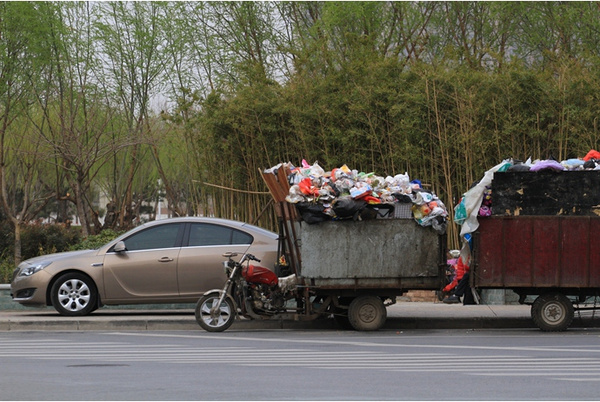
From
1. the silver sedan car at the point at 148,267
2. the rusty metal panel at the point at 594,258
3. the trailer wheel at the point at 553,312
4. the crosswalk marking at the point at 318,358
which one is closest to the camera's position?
the crosswalk marking at the point at 318,358

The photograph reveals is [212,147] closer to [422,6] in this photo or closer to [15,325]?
[15,325]

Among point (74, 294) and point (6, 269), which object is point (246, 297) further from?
point (6, 269)

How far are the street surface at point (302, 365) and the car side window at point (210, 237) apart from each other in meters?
1.65

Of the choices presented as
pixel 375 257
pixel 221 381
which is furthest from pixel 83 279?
pixel 221 381

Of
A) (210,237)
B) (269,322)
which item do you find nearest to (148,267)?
(210,237)

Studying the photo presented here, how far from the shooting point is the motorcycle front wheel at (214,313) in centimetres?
1523

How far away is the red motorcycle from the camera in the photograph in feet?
50.0

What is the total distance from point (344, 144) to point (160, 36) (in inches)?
370

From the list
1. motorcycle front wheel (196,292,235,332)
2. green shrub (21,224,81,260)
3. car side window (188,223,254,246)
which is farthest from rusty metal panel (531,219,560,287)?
green shrub (21,224,81,260)

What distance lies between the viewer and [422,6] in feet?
102

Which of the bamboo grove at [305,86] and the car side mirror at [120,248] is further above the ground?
the bamboo grove at [305,86]

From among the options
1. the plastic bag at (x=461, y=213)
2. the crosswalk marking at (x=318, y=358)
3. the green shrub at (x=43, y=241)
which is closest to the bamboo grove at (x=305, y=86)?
the green shrub at (x=43, y=241)

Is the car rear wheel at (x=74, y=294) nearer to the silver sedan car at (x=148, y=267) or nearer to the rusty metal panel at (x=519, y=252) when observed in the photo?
the silver sedan car at (x=148, y=267)

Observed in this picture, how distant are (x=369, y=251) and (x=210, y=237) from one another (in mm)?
2966
